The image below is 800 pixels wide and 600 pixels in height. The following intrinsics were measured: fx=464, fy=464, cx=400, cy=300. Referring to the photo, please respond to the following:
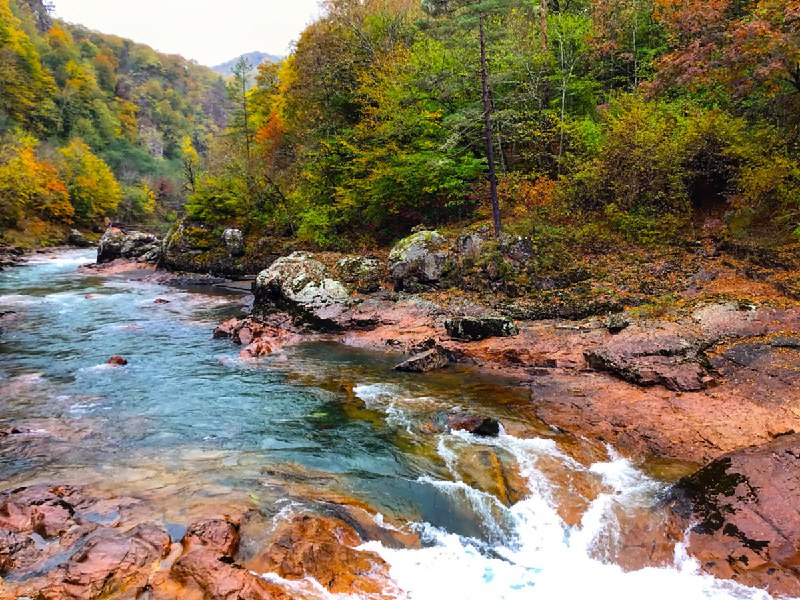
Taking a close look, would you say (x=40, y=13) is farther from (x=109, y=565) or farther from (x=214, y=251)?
(x=109, y=565)

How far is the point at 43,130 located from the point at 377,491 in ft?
278

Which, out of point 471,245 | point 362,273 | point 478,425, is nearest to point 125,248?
point 362,273

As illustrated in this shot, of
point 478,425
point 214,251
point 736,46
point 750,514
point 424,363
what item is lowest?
point 424,363

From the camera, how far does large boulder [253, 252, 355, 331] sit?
17.0m

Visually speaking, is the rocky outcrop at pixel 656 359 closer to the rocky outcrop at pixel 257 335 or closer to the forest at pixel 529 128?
the forest at pixel 529 128

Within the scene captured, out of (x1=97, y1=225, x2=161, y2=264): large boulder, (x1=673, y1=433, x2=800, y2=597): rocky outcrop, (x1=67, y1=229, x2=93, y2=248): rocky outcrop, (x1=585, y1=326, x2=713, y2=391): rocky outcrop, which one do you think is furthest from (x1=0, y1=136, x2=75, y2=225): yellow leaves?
(x1=673, y1=433, x2=800, y2=597): rocky outcrop

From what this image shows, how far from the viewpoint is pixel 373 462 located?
7758mm

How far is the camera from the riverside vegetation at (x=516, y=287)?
18.5 feet

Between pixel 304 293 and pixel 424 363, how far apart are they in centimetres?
732

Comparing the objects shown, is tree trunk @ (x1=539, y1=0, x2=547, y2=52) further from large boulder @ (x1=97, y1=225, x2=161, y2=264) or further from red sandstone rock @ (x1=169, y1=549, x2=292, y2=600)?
large boulder @ (x1=97, y1=225, x2=161, y2=264)

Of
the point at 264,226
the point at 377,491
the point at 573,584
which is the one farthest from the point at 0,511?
the point at 264,226

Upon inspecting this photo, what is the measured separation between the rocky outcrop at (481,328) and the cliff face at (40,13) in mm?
124939

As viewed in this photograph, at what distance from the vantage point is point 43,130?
6788 cm

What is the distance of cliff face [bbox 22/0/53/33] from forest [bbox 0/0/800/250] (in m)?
86.0
